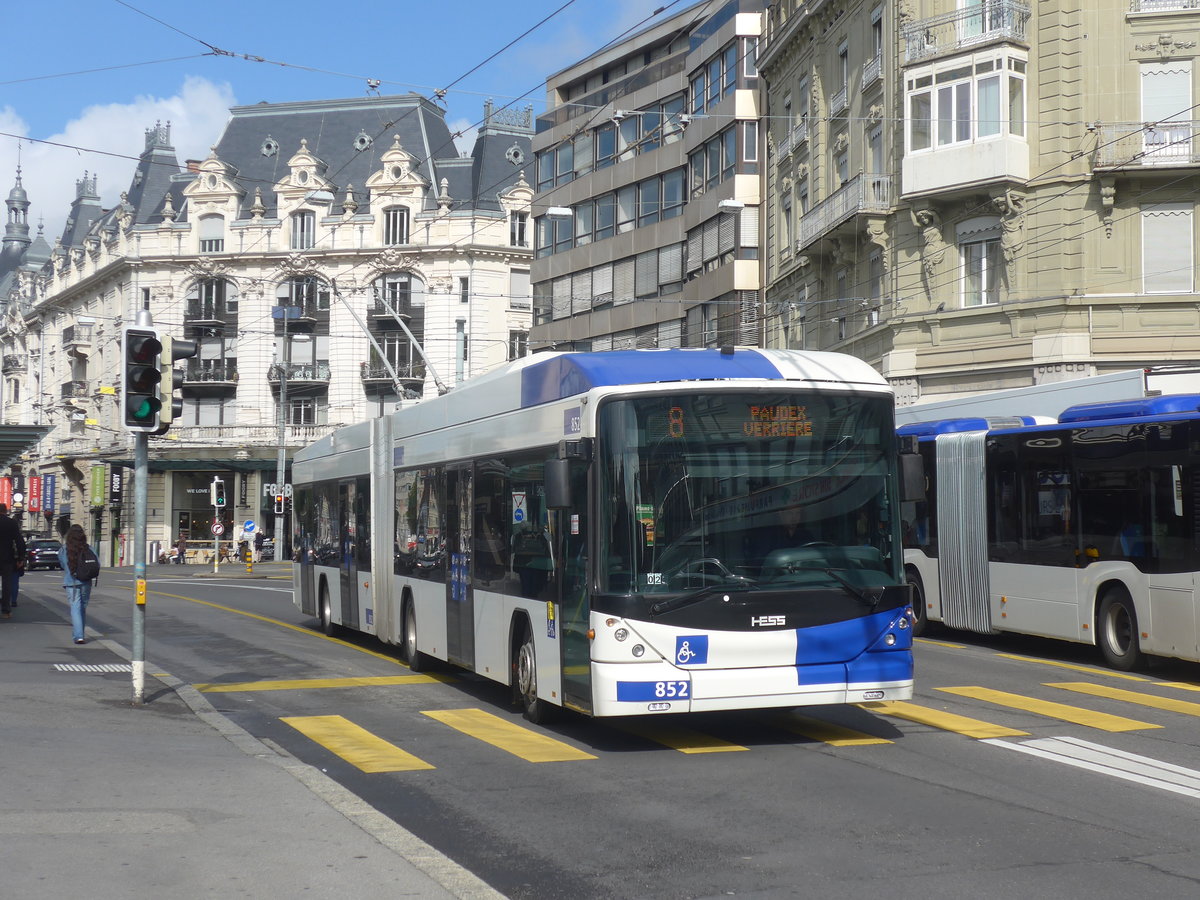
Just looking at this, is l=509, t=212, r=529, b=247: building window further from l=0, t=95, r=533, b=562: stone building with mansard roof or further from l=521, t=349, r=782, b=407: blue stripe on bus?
l=521, t=349, r=782, b=407: blue stripe on bus

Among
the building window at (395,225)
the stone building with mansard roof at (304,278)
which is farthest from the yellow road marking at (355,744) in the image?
the building window at (395,225)

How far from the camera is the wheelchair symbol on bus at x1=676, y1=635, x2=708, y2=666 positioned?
33.3ft

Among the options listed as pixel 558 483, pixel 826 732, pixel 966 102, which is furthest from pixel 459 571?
pixel 966 102

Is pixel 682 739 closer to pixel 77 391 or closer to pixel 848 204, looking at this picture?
pixel 848 204

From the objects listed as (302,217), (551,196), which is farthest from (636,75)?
(302,217)

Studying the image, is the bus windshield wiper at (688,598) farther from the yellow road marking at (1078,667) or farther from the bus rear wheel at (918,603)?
the bus rear wheel at (918,603)

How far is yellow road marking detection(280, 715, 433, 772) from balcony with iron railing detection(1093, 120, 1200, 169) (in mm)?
22718

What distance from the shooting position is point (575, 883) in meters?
6.68

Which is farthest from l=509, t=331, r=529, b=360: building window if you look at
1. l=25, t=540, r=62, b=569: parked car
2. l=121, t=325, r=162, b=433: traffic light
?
l=121, t=325, r=162, b=433: traffic light

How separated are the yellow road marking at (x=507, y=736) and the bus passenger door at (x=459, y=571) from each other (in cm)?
108

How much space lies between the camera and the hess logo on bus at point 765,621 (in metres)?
10.2

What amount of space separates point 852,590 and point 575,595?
1.96m

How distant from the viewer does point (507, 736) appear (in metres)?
11.4

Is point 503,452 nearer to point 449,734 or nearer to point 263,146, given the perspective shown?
point 449,734
